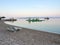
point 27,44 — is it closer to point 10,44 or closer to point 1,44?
point 10,44

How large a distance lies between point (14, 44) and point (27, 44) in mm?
1014

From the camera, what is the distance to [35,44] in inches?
342

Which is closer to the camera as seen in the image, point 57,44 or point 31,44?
point 31,44

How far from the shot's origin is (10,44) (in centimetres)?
792

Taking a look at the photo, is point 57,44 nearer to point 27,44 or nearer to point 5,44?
point 27,44

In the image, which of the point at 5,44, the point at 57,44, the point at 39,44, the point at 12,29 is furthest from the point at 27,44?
the point at 12,29

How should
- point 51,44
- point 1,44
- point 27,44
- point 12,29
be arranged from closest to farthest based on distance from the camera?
point 1,44 < point 27,44 < point 51,44 < point 12,29

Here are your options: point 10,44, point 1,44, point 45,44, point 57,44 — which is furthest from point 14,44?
point 57,44

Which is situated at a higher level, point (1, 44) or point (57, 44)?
point (1, 44)

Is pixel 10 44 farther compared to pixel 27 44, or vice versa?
pixel 27 44

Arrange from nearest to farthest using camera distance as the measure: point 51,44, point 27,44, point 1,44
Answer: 1. point 1,44
2. point 27,44
3. point 51,44

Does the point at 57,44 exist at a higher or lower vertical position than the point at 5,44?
lower

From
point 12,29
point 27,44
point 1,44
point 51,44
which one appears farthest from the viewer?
point 12,29

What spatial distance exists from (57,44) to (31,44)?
2.19 meters
